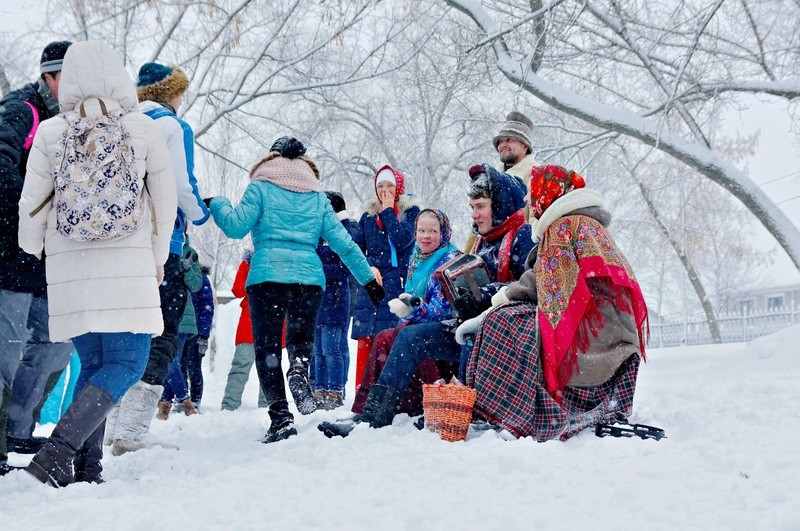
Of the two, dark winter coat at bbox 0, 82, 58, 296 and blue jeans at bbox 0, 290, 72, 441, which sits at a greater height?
dark winter coat at bbox 0, 82, 58, 296

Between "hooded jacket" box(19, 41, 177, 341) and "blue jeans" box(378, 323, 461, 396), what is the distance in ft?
5.23

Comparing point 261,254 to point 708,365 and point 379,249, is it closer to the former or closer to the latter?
point 379,249

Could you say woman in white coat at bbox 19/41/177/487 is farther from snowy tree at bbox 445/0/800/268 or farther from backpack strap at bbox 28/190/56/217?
snowy tree at bbox 445/0/800/268

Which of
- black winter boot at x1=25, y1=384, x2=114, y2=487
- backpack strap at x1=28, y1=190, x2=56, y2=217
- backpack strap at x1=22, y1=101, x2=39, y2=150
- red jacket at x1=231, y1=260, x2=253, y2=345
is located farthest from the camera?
red jacket at x1=231, y1=260, x2=253, y2=345

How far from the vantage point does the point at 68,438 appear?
2.75 meters


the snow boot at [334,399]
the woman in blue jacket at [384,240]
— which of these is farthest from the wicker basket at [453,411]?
the woman in blue jacket at [384,240]

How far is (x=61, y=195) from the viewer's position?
9.21 feet

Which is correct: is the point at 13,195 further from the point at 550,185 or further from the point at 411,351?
the point at 550,185

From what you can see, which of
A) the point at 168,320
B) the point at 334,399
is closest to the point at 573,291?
the point at 168,320

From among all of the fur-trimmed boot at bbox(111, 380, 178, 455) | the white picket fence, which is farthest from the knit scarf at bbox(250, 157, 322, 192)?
the white picket fence

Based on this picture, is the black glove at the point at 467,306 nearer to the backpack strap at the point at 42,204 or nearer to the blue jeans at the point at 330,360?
the backpack strap at the point at 42,204

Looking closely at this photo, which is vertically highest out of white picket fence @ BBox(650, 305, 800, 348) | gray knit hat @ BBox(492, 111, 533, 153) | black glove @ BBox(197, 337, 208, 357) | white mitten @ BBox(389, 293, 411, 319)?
gray knit hat @ BBox(492, 111, 533, 153)

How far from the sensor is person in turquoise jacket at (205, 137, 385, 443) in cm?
429

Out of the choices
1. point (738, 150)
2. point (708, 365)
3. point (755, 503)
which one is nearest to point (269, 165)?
point (755, 503)
